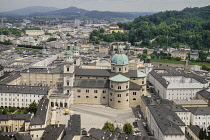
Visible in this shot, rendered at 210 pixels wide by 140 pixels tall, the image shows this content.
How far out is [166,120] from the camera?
35.8 meters

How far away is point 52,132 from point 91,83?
18616mm

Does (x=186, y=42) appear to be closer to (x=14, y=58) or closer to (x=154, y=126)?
(x=14, y=58)

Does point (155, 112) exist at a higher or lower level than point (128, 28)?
lower

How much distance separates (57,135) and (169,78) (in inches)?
1491

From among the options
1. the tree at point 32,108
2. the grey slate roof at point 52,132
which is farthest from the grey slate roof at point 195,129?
the tree at point 32,108

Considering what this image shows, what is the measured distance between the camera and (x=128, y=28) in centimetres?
15812

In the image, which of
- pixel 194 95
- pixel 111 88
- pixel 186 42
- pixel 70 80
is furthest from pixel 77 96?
pixel 186 42

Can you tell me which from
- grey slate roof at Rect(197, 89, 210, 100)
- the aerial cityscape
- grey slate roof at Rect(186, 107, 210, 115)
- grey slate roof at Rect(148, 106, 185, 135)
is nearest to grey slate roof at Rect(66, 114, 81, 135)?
the aerial cityscape

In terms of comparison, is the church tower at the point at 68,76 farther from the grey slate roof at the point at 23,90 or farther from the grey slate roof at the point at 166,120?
the grey slate roof at the point at 166,120

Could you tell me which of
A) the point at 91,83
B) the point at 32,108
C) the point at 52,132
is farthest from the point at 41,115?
the point at 91,83

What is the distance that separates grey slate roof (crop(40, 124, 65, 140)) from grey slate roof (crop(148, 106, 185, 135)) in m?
12.6

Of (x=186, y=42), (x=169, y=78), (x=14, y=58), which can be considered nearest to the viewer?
(x=169, y=78)

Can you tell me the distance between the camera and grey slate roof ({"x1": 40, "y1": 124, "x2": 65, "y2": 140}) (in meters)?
33.0

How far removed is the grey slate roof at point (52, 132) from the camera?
33031 millimetres
